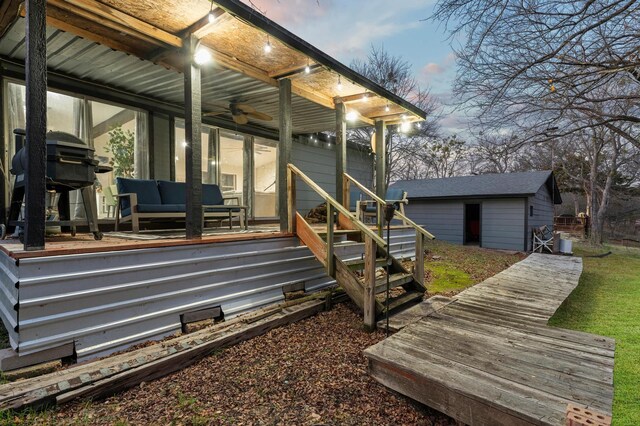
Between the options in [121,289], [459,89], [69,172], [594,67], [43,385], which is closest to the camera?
[43,385]

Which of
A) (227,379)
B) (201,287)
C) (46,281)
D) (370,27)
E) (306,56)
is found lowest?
(227,379)

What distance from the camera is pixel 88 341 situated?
255 centimetres

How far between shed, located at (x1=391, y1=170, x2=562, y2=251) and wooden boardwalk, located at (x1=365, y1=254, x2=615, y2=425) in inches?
367

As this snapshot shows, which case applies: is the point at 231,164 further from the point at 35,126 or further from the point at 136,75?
the point at 35,126

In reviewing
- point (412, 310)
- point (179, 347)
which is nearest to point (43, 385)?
point (179, 347)

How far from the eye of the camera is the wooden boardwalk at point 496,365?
6.10 feet

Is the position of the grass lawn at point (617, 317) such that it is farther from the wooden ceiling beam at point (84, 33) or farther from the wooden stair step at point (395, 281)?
the wooden ceiling beam at point (84, 33)

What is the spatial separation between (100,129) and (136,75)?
1.22 m

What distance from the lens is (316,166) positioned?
9336 millimetres

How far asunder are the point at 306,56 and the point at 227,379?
344cm

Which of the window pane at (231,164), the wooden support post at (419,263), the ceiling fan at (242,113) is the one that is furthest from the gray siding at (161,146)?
the wooden support post at (419,263)

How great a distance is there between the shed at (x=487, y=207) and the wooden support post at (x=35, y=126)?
498 inches

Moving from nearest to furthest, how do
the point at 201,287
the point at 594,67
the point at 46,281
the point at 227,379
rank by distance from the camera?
the point at 46,281 → the point at 227,379 → the point at 201,287 → the point at 594,67

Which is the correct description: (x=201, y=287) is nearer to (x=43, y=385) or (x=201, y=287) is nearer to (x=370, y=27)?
(x=43, y=385)
